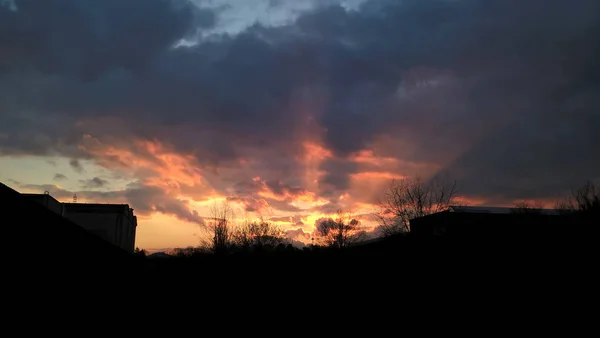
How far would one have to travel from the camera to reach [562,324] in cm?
486

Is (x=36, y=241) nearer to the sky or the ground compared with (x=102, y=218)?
nearer to the ground

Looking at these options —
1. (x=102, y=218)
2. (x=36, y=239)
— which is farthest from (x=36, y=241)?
(x=102, y=218)

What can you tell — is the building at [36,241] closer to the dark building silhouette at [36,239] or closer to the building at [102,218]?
the dark building silhouette at [36,239]

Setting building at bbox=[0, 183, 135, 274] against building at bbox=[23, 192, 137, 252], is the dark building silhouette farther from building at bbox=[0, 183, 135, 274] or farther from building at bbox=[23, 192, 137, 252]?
building at bbox=[23, 192, 137, 252]

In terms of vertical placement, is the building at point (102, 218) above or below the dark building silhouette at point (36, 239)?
above

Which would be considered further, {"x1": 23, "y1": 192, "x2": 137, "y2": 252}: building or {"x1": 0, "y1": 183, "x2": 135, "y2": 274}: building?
{"x1": 23, "y1": 192, "x2": 137, "y2": 252}: building

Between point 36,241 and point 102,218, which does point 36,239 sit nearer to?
point 36,241

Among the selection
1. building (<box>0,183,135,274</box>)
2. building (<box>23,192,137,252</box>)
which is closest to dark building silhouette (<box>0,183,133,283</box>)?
building (<box>0,183,135,274</box>)

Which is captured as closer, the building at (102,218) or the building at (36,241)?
the building at (36,241)

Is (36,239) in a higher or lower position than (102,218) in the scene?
lower

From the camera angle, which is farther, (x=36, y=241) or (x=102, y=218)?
(x=102, y=218)

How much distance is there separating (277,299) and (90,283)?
5.68 meters

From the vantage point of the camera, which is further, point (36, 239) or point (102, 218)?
point (102, 218)

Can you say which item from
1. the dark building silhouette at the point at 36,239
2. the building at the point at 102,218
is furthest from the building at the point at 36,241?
the building at the point at 102,218
